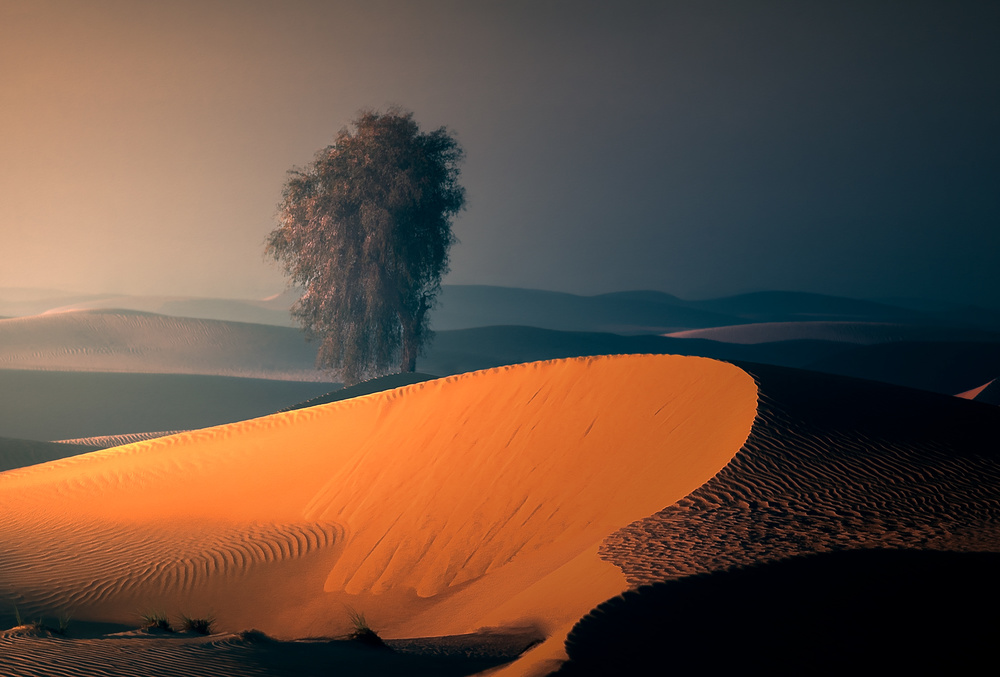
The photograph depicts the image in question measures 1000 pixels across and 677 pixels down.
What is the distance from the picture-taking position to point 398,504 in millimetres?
10398

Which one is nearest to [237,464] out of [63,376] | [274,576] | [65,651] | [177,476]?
[177,476]

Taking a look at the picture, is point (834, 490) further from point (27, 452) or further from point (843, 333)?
point (843, 333)

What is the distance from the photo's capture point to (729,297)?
467 feet

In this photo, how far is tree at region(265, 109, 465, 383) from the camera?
82.3 feet

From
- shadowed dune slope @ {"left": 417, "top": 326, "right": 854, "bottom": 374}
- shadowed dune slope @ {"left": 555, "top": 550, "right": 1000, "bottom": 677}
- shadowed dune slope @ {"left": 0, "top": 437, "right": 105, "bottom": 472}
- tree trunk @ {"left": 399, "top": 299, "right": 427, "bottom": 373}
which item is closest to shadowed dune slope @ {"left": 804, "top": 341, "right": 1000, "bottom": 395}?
shadowed dune slope @ {"left": 417, "top": 326, "right": 854, "bottom": 374}

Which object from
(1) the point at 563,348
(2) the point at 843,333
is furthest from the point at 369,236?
(2) the point at 843,333

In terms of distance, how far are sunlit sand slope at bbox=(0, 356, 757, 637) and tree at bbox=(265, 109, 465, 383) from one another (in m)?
11.8

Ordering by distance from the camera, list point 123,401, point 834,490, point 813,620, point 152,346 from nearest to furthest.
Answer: point 813,620 → point 834,490 → point 123,401 → point 152,346

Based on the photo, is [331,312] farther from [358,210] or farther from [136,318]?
[136,318]

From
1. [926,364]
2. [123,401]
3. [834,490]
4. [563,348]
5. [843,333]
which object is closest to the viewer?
[834,490]

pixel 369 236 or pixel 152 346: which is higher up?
pixel 369 236

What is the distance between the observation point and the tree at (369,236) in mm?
25078

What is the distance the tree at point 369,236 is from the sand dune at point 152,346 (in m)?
16.0

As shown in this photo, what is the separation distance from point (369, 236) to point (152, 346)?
28.8 meters
